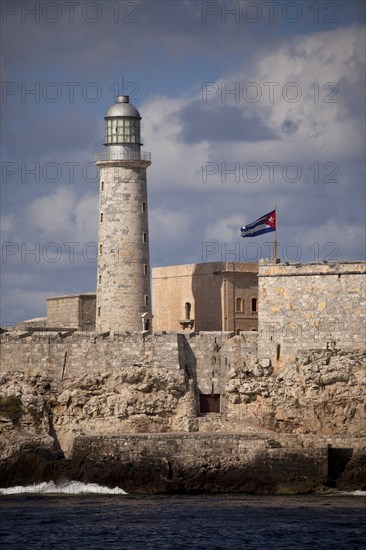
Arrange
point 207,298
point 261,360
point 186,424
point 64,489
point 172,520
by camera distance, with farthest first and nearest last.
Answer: point 207,298 → point 261,360 → point 186,424 → point 64,489 → point 172,520

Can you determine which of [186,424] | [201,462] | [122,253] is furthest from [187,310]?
[201,462]

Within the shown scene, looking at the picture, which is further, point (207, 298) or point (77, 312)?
point (77, 312)

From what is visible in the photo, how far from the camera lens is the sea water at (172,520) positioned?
47.2 m

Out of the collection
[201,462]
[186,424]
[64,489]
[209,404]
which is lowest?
[64,489]

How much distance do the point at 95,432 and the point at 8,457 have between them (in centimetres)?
312

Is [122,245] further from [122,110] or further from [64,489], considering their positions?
[64,489]

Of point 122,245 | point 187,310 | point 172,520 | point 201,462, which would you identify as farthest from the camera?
point 187,310

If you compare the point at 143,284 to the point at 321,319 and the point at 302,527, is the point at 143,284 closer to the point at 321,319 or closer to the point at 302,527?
the point at 321,319

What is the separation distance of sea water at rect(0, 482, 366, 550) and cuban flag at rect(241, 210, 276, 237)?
9.89m

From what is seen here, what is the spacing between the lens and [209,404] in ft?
193

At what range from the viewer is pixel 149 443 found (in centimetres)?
5522

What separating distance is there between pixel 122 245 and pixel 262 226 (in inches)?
189

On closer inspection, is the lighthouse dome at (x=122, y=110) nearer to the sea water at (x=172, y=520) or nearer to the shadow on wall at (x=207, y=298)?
the shadow on wall at (x=207, y=298)

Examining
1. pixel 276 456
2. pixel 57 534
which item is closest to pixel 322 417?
pixel 276 456
